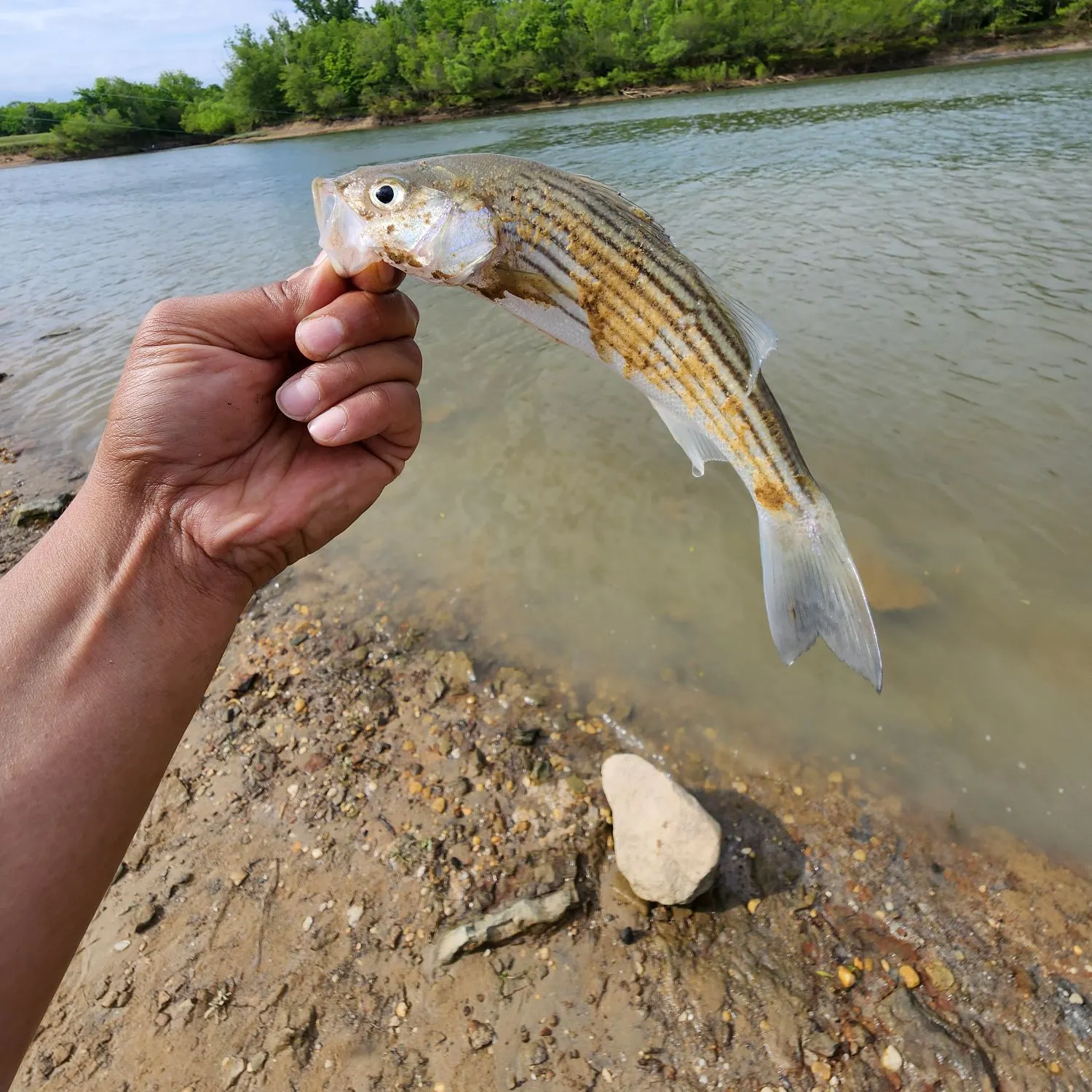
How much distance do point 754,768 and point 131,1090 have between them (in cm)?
345

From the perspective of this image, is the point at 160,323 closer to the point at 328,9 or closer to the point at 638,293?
the point at 638,293

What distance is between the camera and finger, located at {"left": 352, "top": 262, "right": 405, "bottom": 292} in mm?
2248

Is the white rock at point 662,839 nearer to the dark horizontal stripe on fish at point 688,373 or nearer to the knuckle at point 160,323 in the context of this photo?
the dark horizontal stripe on fish at point 688,373

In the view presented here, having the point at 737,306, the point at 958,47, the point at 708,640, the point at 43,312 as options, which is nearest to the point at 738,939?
the point at 708,640

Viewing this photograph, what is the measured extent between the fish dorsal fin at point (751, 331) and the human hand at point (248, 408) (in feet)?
3.84

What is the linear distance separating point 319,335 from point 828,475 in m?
5.64

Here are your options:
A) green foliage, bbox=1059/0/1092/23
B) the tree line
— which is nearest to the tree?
the tree line

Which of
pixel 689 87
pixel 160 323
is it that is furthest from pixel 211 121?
pixel 160 323

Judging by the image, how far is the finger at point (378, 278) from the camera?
2248 mm

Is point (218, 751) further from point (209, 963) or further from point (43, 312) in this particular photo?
point (43, 312)

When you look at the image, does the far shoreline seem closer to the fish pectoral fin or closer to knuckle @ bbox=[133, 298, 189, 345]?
the fish pectoral fin

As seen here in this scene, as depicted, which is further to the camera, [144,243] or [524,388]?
[144,243]

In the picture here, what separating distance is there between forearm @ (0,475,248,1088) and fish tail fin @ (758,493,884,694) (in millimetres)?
2016

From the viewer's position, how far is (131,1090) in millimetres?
2691
